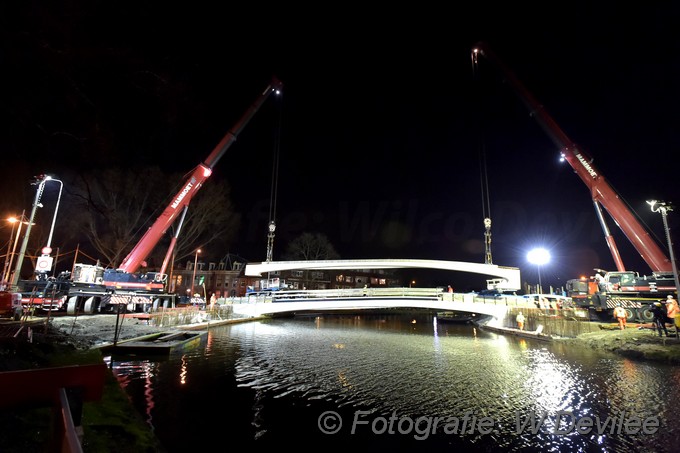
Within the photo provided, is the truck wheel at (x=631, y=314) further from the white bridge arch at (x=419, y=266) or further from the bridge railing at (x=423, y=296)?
the white bridge arch at (x=419, y=266)

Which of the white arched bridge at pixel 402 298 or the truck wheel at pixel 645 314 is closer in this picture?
the truck wheel at pixel 645 314

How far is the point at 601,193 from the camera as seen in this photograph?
27.2 m

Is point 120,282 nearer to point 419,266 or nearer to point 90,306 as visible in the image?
point 90,306

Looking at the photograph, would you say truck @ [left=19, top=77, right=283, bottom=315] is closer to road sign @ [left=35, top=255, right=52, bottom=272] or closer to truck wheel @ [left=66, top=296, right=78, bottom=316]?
truck wheel @ [left=66, top=296, right=78, bottom=316]

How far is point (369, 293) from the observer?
3709cm

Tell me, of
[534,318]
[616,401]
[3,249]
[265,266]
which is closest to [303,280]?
[265,266]

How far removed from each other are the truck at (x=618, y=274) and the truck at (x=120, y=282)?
33745 millimetres

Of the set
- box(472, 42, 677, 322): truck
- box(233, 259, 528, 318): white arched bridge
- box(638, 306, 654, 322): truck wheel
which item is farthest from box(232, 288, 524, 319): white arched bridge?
box(638, 306, 654, 322): truck wheel

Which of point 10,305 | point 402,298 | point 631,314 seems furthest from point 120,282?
point 631,314

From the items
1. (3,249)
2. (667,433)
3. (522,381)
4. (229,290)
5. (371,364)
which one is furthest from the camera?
(229,290)

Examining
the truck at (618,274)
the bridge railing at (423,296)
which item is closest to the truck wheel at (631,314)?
the truck at (618,274)

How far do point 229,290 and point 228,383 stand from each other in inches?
2736

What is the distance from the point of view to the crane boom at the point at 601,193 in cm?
2473

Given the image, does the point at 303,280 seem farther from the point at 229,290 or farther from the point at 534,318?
the point at 534,318
